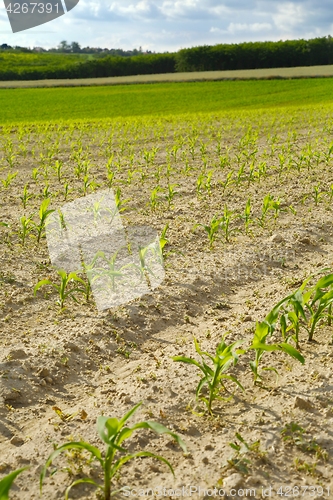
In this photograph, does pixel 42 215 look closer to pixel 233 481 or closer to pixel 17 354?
pixel 17 354

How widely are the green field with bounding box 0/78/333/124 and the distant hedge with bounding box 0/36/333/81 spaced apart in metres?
17.5

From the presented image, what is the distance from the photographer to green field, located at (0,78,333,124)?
25.5 meters

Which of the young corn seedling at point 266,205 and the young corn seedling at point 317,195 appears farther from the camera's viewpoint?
the young corn seedling at point 317,195

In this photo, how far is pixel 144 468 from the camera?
8.73 feet

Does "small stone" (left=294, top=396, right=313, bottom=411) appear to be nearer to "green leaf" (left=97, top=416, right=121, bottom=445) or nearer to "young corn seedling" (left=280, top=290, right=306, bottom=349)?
"young corn seedling" (left=280, top=290, right=306, bottom=349)

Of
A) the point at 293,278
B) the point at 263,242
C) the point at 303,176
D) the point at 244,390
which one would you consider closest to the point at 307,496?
the point at 244,390

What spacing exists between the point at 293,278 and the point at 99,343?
6.52ft

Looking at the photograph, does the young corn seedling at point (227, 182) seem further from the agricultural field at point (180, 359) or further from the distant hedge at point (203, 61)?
the distant hedge at point (203, 61)

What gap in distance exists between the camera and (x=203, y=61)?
6100 centimetres

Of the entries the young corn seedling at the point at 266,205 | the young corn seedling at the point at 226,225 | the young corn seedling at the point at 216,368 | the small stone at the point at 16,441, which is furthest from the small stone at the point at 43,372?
the young corn seedling at the point at 266,205

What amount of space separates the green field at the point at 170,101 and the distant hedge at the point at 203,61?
1746cm

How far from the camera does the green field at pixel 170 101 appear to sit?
25.5m

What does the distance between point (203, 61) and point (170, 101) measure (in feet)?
107

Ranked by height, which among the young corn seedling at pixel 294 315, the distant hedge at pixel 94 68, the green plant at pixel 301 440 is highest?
the distant hedge at pixel 94 68
